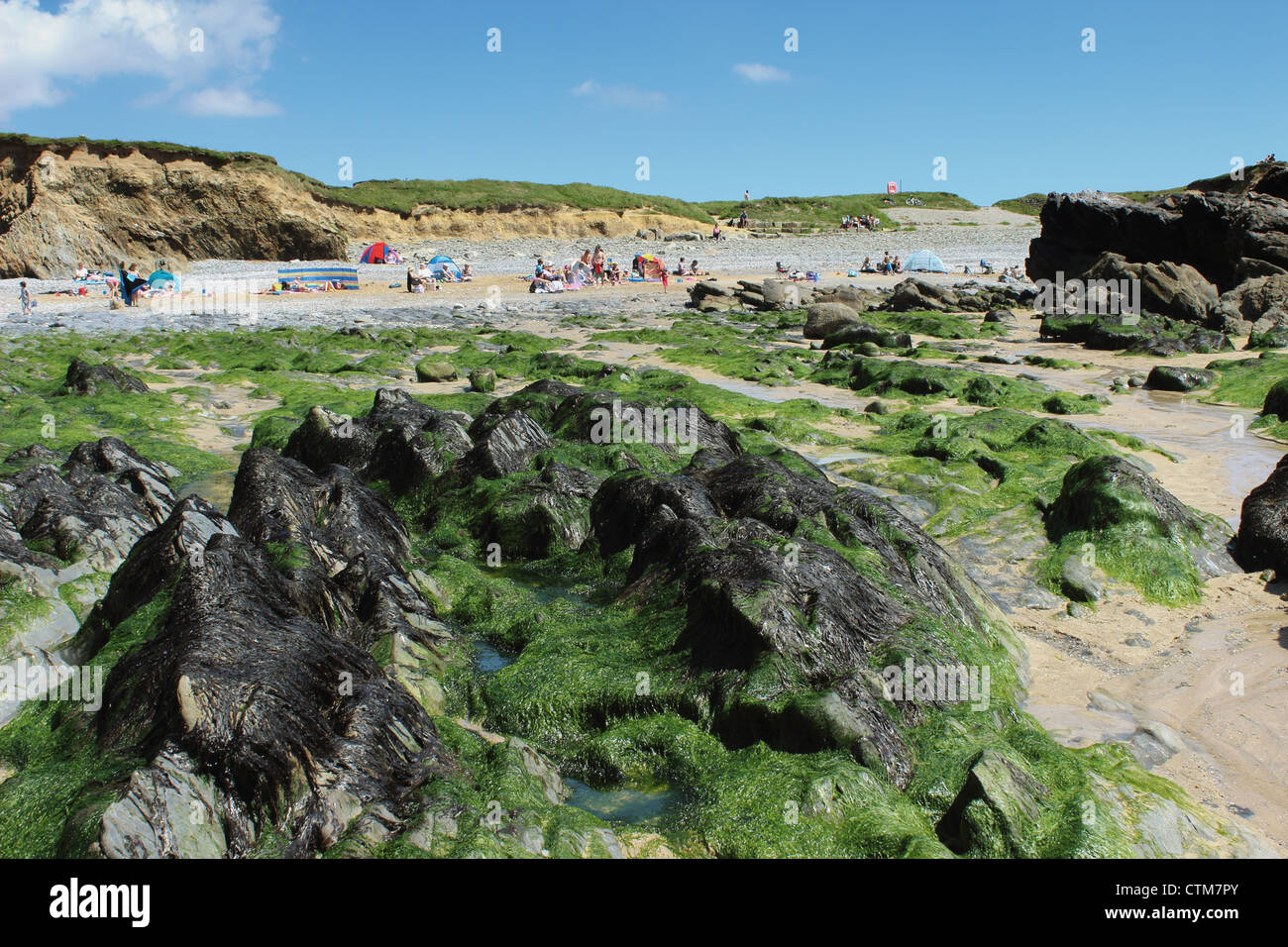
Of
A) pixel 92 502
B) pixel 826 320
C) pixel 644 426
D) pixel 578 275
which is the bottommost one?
pixel 92 502

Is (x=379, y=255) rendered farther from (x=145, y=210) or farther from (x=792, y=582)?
(x=792, y=582)

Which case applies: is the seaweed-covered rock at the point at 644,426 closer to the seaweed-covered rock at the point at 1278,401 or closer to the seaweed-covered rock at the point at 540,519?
the seaweed-covered rock at the point at 540,519

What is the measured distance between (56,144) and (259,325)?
2637 centimetres

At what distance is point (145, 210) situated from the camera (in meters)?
46.9

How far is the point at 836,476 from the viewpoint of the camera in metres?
12.7

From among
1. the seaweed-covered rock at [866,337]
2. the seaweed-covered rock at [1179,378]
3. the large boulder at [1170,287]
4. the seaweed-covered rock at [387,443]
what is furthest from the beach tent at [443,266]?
the seaweed-covered rock at [387,443]

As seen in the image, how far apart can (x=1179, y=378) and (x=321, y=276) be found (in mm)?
36268

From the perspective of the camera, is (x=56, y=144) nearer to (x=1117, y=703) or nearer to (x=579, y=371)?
(x=579, y=371)

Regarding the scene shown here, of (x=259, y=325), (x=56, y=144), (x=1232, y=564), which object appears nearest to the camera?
(x=1232, y=564)

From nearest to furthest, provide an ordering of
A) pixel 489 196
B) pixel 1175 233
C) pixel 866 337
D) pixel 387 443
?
pixel 387 443, pixel 866 337, pixel 1175 233, pixel 489 196

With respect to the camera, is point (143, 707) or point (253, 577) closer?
point (143, 707)

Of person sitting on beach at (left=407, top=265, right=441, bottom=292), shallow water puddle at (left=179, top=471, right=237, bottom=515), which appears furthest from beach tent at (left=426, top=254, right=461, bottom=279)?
shallow water puddle at (left=179, top=471, right=237, bottom=515)

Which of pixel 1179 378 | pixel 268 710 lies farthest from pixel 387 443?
pixel 1179 378
